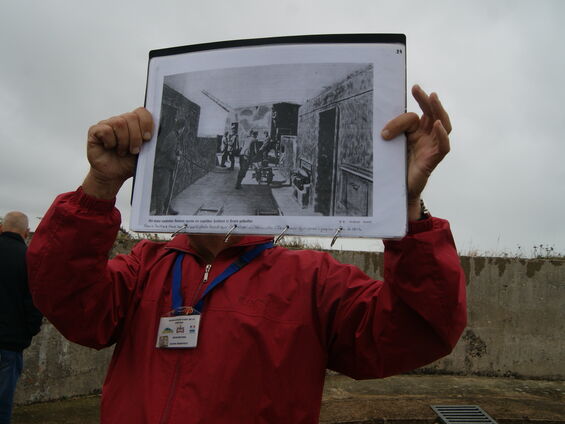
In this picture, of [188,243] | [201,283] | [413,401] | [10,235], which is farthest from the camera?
[413,401]

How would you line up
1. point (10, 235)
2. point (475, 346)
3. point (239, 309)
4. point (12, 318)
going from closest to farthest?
point (239, 309) → point (12, 318) → point (10, 235) → point (475, 346)

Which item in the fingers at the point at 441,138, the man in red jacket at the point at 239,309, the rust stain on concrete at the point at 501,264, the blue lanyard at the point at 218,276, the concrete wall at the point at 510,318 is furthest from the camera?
the rust stain on concrete at the point at 501,264

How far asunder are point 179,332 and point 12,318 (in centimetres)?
278

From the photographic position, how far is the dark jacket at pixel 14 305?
3.69 metres

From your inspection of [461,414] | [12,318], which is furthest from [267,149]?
[461,414]

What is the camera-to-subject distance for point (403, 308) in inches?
59.3

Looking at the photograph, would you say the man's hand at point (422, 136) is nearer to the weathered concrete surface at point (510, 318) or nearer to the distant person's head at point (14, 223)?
the distant person's head at point (14, 223)

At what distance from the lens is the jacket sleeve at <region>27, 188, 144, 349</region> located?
1.53 metres

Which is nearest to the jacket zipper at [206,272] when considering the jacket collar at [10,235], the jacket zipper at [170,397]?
the jacket zipper at [170,397]

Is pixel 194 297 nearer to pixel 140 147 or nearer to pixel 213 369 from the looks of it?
pixel 213 369

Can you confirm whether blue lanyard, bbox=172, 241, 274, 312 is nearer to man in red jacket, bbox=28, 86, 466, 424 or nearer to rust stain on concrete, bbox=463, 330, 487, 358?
man in red jacket, bbox=28, 86, 466, 424

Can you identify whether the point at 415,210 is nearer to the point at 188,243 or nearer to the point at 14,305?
the point at 188,243

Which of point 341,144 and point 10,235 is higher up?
point 341,144

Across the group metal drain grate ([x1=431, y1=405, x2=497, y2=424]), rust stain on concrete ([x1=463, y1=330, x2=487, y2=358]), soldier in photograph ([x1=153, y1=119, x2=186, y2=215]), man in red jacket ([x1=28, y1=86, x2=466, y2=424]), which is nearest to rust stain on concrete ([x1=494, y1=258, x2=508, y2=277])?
rust stain on concrete ([x1=463, y1=330, x2=487, y2=358])
